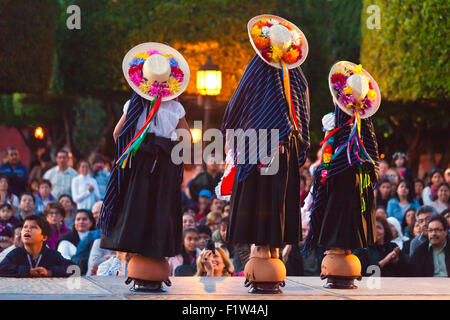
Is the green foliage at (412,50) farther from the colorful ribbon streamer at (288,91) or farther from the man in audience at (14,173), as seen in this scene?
the colorful ribbon streamer at (288,91)

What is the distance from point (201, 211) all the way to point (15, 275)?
5330 mm

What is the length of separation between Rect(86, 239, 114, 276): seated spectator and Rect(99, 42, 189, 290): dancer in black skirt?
2.31 metres

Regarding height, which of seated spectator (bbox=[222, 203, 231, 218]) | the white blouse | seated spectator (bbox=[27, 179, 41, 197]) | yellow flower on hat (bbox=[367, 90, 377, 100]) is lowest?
seated spectator (bbox=[222, 203, 231, 218])

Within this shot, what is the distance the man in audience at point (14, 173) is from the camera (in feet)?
46.3

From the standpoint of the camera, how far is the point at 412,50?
59.9 ft

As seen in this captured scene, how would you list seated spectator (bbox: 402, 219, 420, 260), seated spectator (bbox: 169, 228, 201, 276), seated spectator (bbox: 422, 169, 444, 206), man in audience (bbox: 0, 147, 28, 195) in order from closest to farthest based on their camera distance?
seated spectator (bbox: 169, 228, 201, 276)
seated spectator (bbox: 402, 219, 420, 260)
seated spectator (bbox: 422, 169, 444, 206)
man in audience (bbox: 0, 147, 28, 195)

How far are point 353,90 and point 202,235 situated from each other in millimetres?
3267

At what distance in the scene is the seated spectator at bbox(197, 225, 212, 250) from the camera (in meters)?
10.6

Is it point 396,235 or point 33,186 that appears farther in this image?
point 33,186

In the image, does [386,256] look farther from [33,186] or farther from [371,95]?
[33,186]

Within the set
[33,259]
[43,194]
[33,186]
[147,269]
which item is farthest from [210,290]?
[33,186]

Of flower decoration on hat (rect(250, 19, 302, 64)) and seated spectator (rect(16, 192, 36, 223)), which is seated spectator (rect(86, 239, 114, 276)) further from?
flower decoration on hat (rect(250, 19, 302, 64))

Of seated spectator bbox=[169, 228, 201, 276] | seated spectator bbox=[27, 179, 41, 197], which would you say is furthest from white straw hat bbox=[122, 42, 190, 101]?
seated spectator bbox=[27, 179, 41, 197]
